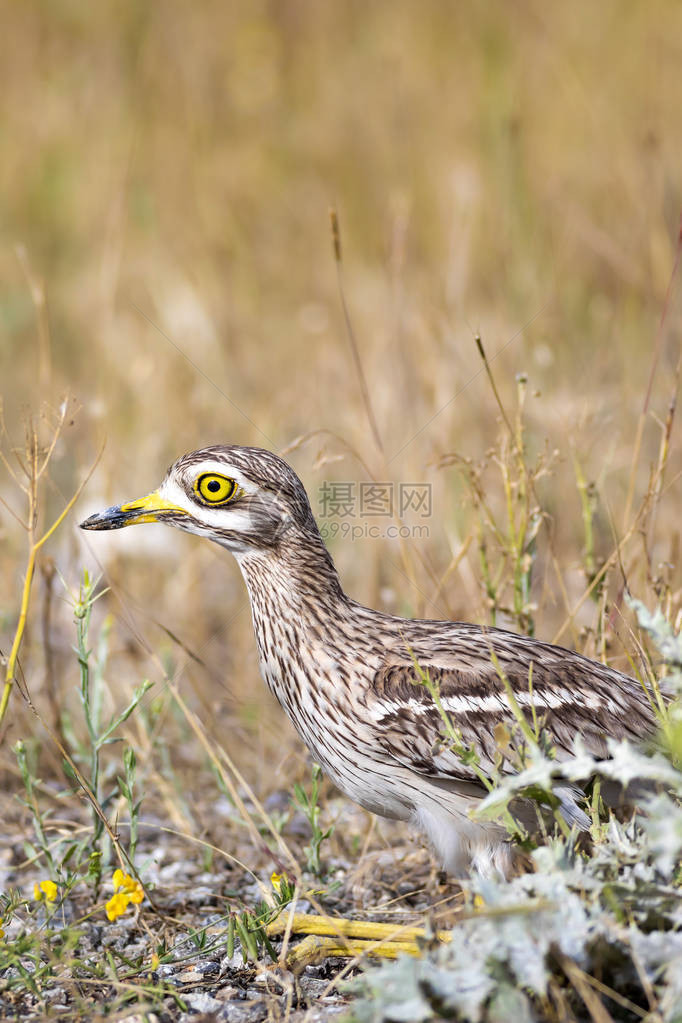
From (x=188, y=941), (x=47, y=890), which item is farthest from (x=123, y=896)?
(x=188, y=941)

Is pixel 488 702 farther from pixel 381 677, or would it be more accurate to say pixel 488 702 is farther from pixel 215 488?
pixel 215 488

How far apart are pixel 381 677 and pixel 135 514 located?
796mm

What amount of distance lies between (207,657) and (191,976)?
2114 mm

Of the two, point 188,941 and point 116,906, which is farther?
point 188,941

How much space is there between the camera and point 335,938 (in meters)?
2.77

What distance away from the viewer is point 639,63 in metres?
7.68

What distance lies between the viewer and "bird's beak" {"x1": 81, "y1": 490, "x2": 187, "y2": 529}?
3062 millimetres

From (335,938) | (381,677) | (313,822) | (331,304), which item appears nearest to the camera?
(335,938)

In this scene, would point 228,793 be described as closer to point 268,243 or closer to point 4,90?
point 268,243

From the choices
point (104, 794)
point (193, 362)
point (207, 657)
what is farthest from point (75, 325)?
point (104, 794)

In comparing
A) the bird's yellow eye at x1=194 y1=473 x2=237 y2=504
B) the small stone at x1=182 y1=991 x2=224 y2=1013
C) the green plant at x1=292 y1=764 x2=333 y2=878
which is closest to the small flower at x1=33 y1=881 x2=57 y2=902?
the small stone at x1=182 y1=991 x2=224 y2=1013

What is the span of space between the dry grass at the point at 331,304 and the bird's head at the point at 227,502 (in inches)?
7.6

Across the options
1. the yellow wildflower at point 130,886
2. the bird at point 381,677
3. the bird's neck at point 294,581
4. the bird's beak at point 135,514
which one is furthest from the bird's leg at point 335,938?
the bird's beak at point 135,514

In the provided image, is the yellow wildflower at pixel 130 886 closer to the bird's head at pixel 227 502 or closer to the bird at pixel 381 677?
the bird at pixel 381 677
